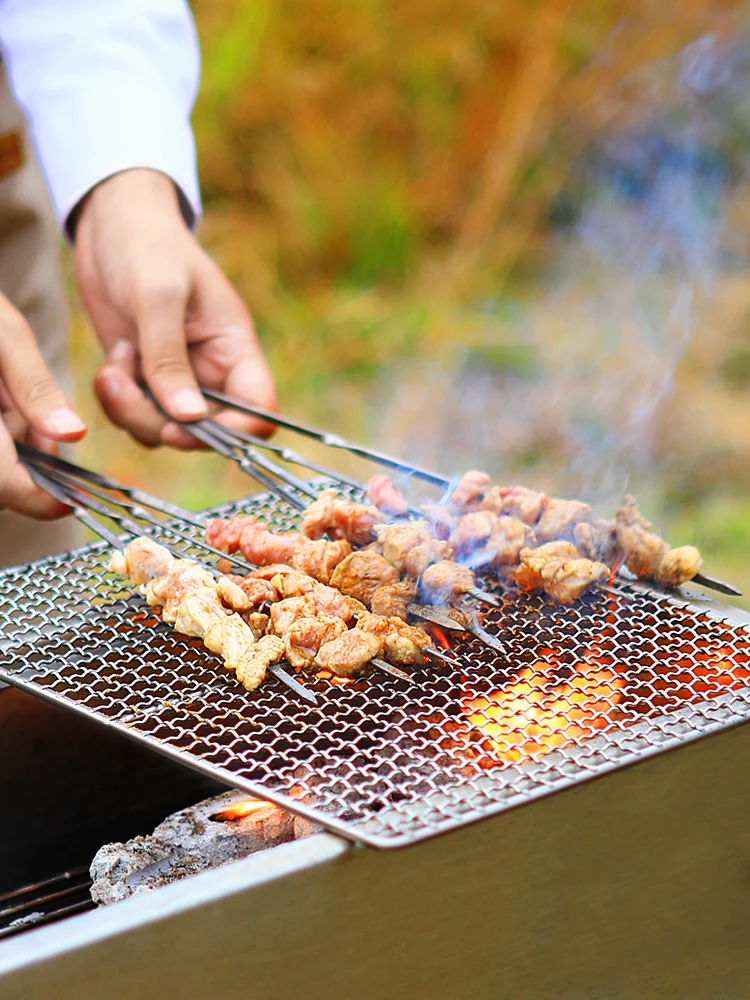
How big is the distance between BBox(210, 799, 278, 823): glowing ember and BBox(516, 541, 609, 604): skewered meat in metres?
0.56

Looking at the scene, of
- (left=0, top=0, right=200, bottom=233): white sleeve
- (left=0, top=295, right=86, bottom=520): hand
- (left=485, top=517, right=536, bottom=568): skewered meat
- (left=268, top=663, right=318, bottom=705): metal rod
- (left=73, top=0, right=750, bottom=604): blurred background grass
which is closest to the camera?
(left=268, top=663, right=318, bottom=705): metal rod

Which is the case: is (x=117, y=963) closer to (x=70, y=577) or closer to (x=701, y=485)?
(x=70, y=577)

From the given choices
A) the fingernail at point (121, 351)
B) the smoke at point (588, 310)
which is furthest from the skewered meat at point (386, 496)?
the smoke at point (588, 310)

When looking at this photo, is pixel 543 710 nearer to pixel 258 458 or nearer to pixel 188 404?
pixel 258 458

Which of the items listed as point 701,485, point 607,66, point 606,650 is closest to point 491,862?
point 606,650

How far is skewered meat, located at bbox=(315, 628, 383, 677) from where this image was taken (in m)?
1.59

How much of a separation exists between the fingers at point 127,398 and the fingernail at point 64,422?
262mm

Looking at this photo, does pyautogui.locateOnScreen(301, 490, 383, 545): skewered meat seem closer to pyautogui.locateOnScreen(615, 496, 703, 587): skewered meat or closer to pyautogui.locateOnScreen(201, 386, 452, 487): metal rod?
pyautogui.locateOnScreen(201, 386, 452, 487): metal rod

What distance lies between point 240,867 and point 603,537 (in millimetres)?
925

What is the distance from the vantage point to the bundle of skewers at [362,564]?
5.35ft

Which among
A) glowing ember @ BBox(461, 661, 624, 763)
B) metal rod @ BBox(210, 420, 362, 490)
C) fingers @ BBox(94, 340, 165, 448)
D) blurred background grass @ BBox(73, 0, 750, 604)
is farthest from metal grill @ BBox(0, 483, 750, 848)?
blurred background grass @ BBox(73, 0, 750, 604)

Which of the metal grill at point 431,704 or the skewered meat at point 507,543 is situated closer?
the metal grill at point 431,704

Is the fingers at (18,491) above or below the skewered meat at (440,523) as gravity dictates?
above

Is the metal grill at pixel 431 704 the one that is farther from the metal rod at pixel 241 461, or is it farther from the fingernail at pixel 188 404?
the fingernail at pixel 188 404
